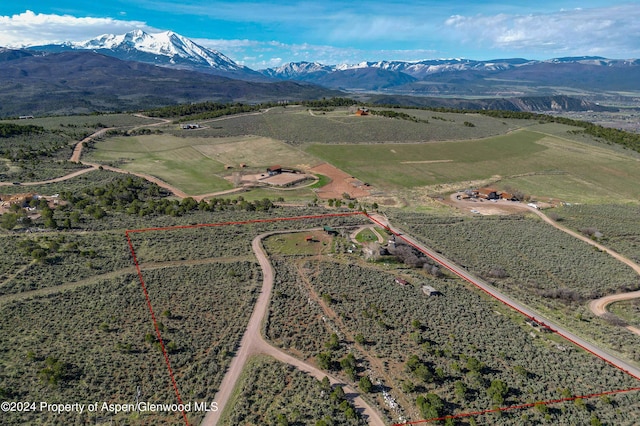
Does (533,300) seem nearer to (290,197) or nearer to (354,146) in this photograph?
(290,197)

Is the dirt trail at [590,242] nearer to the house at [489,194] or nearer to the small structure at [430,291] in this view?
the house at [489,194]

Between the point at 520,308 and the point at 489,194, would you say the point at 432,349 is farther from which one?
the point at 489,194

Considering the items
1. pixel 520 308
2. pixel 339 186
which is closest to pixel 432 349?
pixel 520 308

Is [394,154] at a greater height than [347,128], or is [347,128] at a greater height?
[347,128]

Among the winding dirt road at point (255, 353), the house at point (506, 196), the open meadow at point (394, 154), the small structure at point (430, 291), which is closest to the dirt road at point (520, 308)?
the small structure at point (430, 291)

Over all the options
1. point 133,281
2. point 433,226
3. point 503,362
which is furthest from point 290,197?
point 503,362

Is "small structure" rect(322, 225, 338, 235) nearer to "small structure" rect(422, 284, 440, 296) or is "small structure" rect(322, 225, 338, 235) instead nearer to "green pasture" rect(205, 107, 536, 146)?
"small structure" rect(422, 284, 440, 296)
